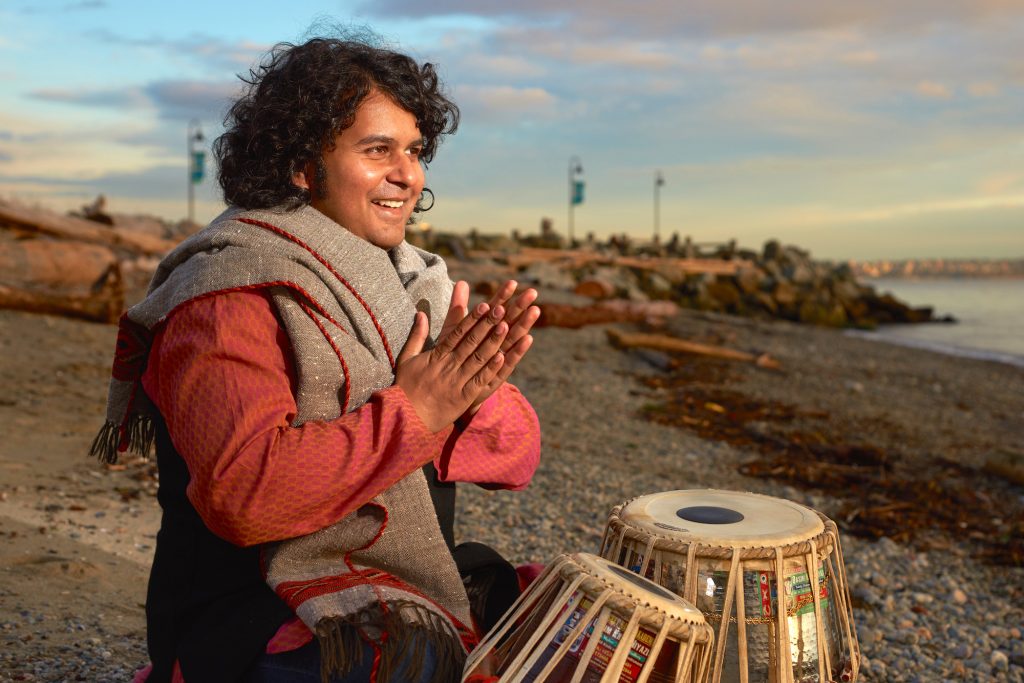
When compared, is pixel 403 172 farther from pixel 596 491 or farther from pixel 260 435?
pixel 596 491

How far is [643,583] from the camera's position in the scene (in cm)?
207

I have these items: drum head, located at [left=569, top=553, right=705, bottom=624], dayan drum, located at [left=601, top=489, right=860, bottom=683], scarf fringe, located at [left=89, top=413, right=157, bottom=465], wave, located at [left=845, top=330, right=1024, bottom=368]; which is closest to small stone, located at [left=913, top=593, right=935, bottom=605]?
dayan drum, located at [left=601, top=489, right=860, bottom=683]

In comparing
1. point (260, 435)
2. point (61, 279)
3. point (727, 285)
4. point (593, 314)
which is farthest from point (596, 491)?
point (727, 285)

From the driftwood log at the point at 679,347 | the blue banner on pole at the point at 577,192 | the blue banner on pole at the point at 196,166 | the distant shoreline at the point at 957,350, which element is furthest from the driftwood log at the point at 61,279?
the blue banner on pole at the point at 577,192

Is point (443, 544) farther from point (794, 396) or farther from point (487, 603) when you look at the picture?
point (794, 396)

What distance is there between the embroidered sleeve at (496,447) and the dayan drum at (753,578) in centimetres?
34

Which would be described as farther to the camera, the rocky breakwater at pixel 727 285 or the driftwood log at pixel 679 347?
the rocky breakwater at pixel 727 285

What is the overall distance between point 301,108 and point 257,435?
2.94 ft

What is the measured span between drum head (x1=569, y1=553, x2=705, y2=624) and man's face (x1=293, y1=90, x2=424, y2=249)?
3.40 ft

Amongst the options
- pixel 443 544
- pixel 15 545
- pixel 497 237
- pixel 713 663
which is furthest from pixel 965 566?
pixel 497 237

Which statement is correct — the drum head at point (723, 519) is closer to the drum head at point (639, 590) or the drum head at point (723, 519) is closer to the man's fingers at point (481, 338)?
the drum head at point (639, 590)

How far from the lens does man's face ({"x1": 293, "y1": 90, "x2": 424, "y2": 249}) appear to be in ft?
7.83

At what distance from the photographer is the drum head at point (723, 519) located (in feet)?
7.55

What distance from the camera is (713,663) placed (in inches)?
87.9
